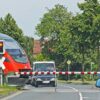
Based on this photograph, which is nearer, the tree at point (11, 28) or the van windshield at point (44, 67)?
the van windshield at point (44, 67)

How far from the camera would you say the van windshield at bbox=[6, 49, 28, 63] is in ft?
148

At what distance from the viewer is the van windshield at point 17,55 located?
148ft

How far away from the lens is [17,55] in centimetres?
4547

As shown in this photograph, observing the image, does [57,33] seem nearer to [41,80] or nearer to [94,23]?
[94,23]

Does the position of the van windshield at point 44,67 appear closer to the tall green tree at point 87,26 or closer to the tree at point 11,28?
the tall green tree at point 87,26

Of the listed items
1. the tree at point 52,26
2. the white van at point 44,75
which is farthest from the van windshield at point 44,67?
the tree at point 52,26

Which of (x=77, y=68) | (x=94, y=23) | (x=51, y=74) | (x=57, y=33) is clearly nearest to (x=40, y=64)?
(x=51, y=74)

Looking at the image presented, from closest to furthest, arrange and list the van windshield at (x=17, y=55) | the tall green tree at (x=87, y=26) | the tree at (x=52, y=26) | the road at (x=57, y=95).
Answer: the road at (x=57, y=95), the van windshield at (x=17, y=55), the tall green tree at (x=87, y=26), the tree at (x=52, y=26)

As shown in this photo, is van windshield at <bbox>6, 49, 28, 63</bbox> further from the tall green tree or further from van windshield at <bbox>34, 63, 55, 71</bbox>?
the tall green tree

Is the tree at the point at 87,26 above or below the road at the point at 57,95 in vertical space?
above

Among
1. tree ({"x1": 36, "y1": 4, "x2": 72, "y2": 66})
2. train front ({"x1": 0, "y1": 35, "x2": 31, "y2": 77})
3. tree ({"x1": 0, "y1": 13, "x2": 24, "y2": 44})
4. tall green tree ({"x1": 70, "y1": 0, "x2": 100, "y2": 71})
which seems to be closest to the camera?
train front ({"x1": 0, "y1": 35, "x2": 31, "y2": 77})

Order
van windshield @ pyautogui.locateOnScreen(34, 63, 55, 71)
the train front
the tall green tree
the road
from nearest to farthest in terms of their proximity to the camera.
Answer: the road → the train front → van windshield @ pyautogui.locateOnScreen(34, 63, 55, 71) → the tall green tree

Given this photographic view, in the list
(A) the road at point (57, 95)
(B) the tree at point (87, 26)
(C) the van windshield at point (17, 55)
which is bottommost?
(A) the road at point (57, 95)

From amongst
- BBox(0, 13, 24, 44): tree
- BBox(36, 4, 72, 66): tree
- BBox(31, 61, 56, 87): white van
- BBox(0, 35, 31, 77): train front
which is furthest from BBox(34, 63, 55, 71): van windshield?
BBox(36, 4, 72, 66): tree
